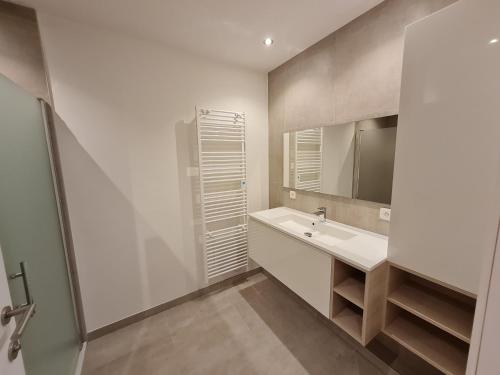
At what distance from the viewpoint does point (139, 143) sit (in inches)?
73.9

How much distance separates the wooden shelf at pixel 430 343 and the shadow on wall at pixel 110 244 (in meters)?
1.87

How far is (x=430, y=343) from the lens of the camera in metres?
1.20

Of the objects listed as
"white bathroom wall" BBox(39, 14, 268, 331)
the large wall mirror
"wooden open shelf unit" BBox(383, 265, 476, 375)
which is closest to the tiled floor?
"white bathroom wall" BBox(39, 14, 268, 331)

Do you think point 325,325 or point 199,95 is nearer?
point 325,325

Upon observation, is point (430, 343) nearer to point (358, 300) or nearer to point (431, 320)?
point (431, 320)

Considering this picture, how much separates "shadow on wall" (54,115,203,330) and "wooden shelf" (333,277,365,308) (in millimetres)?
1512

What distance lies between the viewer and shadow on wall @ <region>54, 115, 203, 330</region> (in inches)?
65.7

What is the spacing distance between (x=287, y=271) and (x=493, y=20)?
1.80 m

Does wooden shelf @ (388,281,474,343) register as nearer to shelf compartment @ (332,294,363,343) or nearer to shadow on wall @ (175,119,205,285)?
shelf compartment @ (332,294,363,343)

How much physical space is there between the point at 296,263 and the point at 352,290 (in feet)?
1.42

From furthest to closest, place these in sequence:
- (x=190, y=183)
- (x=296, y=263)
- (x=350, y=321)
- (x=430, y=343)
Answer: (x=190, y=183), (x=296, y=263), (x=350, y=321), (x=430, y=343)

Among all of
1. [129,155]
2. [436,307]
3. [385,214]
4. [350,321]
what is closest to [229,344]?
[350,321]

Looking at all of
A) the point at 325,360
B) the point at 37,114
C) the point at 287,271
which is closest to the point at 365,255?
the point at 287,271

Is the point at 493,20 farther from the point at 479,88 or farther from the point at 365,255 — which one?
the point at 365,255
